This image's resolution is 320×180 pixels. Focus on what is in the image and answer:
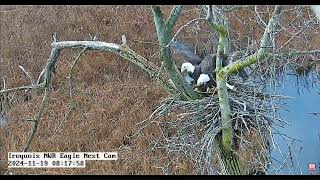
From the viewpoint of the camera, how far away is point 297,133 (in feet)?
8.43

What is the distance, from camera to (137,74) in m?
3.18

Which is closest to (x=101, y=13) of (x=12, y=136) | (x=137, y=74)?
(x=137, y=74)

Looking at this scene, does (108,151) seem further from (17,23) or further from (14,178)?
(17,23)

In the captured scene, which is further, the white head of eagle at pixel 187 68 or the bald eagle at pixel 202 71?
the white head of eagle at pixel 187 68

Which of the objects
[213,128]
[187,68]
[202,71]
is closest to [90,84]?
[187,68]

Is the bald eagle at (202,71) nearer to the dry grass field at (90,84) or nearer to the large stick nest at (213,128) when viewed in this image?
the large stick nest at (213,128)

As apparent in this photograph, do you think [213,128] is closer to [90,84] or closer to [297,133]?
[297,133]

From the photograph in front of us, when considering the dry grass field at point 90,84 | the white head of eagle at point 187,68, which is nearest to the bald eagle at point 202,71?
the white head of eagle at point 187,68

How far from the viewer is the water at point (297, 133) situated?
2.41m

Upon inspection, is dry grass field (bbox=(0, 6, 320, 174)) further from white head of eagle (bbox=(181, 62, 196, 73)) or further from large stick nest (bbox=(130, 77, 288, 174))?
white head of eagle (bbox=(181, 62, 196, 73))

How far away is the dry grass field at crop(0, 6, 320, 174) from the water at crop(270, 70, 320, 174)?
280 mm

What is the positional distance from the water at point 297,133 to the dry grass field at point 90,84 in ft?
0.92

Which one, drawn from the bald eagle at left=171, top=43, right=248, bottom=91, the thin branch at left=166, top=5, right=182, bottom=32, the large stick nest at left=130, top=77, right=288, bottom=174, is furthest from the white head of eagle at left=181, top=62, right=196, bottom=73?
the thin branch at left=166, top=5, right=182, bottom=32
